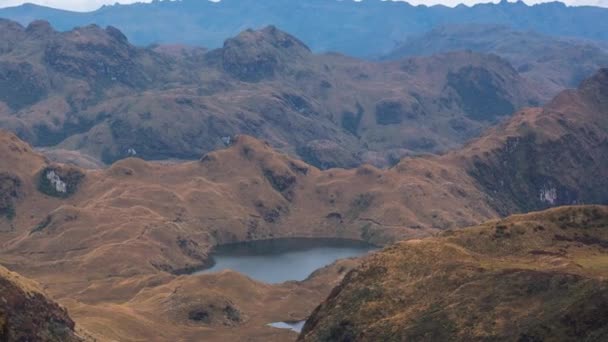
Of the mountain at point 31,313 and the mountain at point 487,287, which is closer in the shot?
the mountain at point 487,287

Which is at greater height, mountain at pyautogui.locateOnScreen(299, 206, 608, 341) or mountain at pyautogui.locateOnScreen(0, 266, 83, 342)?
mountain at pyautogui.locateOnScreen(299, 206, 608, 341)

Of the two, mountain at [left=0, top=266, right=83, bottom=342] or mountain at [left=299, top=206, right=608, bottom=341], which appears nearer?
mountain at [left=299, top=206, right=608, bottom=341]

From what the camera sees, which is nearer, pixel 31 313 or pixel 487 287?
pixel 487 287

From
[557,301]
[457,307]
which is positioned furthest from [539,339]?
[457,307]

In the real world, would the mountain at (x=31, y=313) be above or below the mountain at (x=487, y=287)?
below
